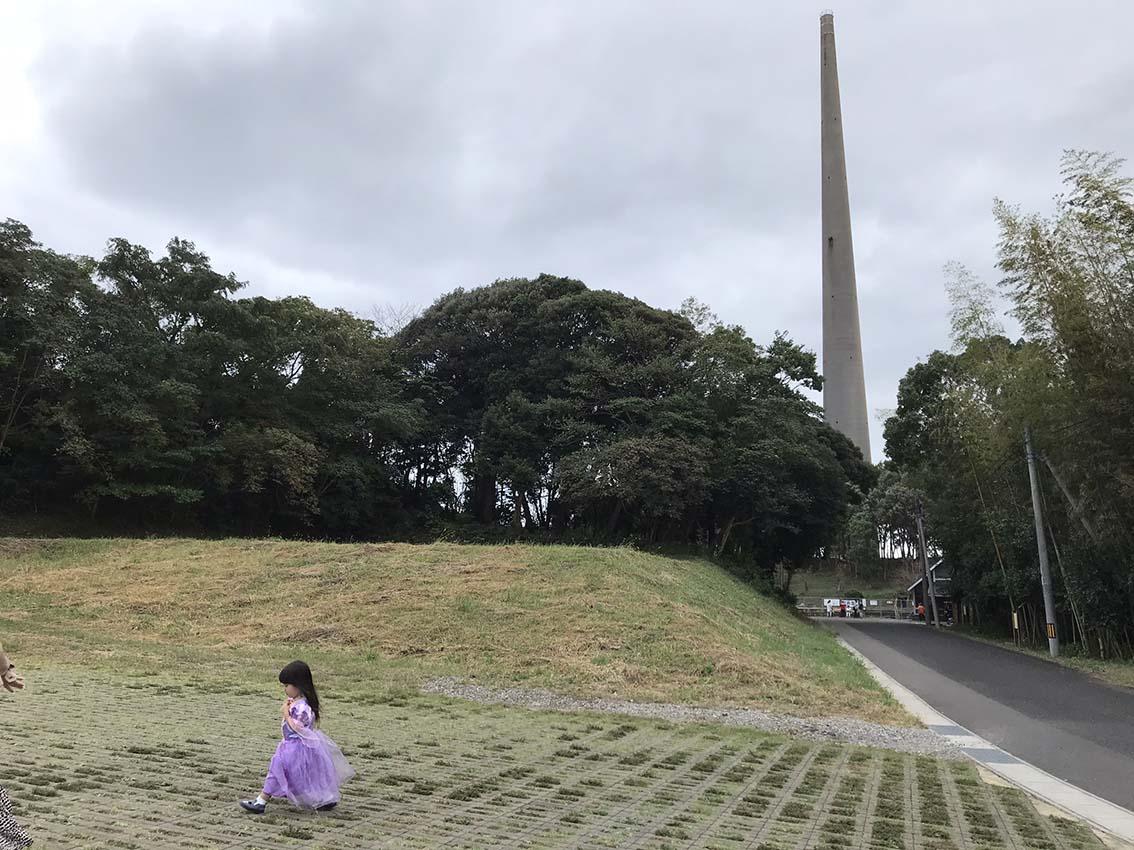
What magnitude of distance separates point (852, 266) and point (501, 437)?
151ft

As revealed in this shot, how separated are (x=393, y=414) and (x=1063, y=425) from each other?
2298cm

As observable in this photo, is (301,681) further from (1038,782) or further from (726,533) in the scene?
(726,533)

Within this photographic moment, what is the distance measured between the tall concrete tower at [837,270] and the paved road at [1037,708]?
154 feet

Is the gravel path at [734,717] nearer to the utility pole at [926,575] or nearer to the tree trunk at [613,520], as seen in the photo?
the tree trunk at [613,520]

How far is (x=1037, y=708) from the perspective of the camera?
38.1 ft

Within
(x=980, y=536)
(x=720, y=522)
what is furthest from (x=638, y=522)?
(x=980, y=536)

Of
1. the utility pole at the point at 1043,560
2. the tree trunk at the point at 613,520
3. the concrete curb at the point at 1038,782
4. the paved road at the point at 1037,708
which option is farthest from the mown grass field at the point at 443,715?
the tree trunk at the point at 613,520

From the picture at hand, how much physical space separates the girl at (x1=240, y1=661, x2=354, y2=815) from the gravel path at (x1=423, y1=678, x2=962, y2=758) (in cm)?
530

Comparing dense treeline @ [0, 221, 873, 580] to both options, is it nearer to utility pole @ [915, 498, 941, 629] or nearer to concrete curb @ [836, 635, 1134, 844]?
utility pole @ [915, 498, 941, 629]

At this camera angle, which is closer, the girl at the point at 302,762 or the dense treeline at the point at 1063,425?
the girl at the point at 302,762

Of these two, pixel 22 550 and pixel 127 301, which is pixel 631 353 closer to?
pixel 127 301

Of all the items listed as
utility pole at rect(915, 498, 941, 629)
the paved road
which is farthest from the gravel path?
utility pole at rect(915, 498, 941, 629)

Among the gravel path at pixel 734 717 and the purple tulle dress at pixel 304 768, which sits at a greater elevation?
the purple tulle dress at pixel 304 768

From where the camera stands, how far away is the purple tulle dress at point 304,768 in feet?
16.1
